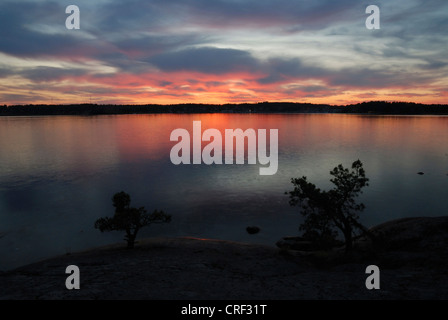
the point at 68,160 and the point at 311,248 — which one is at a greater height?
the point at 68,160

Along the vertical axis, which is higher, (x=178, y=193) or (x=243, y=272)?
(x=178, y=193)

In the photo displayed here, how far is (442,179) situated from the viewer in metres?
66.9

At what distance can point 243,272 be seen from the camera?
2373 cm

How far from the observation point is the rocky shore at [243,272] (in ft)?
56.5

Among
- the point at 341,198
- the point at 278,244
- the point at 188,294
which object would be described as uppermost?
the point at 341,198

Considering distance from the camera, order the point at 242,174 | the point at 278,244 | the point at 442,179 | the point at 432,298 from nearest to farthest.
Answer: the point at 432,298
the point at 278,244
the point at 442,179
the point at 242,174

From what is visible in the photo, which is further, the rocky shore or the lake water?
the lake water

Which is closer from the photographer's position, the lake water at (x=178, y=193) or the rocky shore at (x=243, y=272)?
the rocky shore at (x=243, y=272)

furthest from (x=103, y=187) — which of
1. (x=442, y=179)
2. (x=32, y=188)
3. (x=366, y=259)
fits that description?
(x=442, y=179)

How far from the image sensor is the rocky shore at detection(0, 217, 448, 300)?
17.2 meters

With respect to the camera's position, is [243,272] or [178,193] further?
[178,193]

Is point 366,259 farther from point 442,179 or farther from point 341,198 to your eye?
point 442,179
